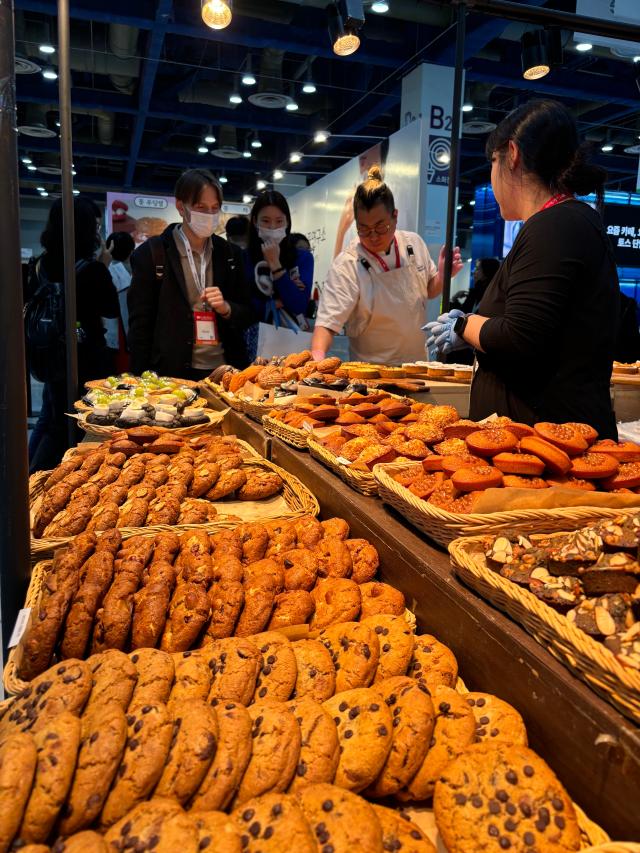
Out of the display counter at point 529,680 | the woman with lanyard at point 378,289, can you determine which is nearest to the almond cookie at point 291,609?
the display counter at point 529,680

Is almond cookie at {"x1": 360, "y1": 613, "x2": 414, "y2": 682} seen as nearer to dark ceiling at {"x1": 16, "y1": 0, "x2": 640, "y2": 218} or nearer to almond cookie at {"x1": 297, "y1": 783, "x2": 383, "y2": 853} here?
almond cookie at {"x1": 297, "y1": 783, "x2": 383, "y2": 853}

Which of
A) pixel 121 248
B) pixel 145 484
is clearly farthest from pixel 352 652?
pixel 121 248

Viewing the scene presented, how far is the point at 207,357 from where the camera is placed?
16.1ft

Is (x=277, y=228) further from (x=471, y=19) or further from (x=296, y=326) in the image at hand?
(x=471, y=19)

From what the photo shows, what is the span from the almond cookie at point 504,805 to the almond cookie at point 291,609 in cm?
53

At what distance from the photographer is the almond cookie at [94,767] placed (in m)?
0.89

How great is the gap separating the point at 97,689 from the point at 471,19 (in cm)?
946

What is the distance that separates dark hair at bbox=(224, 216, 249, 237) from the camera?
6875 mm

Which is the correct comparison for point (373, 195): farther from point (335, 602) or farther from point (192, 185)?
point (335, 602)

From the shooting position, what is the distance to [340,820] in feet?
2.93

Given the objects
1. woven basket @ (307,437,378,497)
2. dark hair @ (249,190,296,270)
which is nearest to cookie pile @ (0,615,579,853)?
woven basket @ (307,437,378,497)

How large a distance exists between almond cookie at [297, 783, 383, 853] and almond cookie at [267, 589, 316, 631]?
503 millimetres

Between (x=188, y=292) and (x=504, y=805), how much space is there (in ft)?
13.8

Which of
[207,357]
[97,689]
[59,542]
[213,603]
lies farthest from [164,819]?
[207,357]
